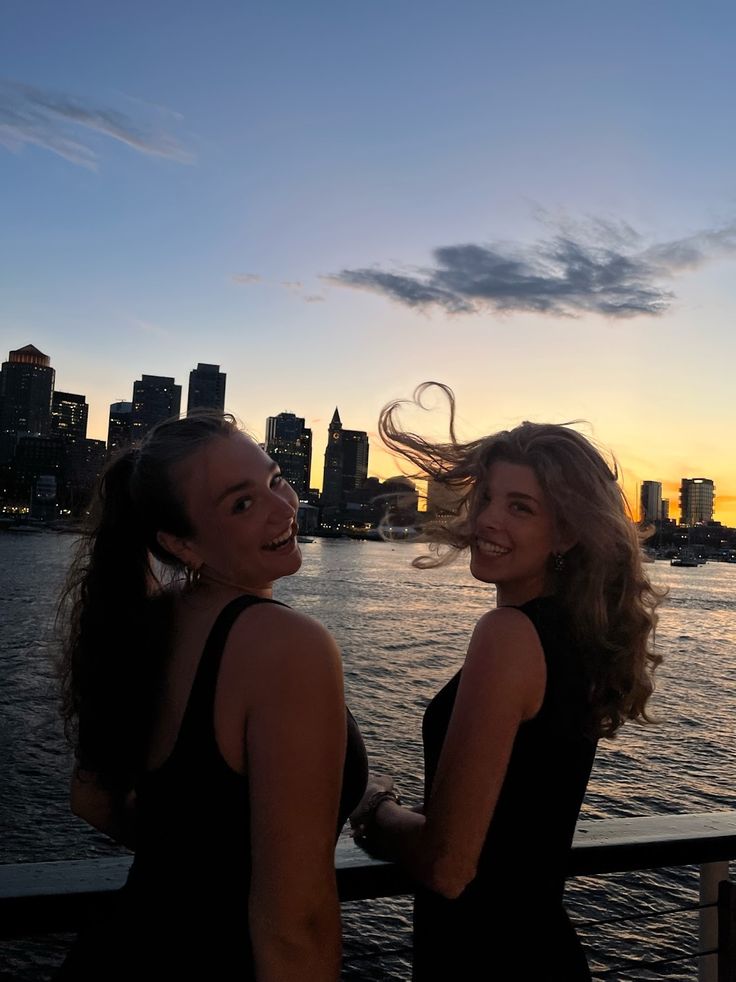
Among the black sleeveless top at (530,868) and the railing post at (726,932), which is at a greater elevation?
the black sleeveless top at (530,868)

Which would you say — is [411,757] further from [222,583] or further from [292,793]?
[292,793]

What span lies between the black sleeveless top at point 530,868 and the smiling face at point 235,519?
55 centimetres

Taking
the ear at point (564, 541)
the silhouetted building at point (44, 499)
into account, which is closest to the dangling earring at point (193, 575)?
the ear at point (564, 541)

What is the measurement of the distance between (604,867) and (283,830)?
94cm

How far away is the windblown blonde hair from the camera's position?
1.91 metres

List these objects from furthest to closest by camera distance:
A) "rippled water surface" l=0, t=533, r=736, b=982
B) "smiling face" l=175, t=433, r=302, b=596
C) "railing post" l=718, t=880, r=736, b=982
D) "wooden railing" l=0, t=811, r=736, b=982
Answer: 1. "rippled water surface" l=0, t=533, r=736, b=982
2. "railing post" l=718, t=880, r=736, b=982
3. "smiling face" l=175, t=433, r=302, b=596
4. "wooden railing" l=0, t=811, r=736, b=982

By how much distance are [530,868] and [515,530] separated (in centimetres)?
74

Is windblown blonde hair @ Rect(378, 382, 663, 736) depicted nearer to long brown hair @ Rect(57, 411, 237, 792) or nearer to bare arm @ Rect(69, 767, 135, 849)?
long brown hair @ Rect(57, 411, 237, 792)

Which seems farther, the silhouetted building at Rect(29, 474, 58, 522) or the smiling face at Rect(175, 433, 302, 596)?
the silhouetted building at Rect(29, 474, 58, 522)

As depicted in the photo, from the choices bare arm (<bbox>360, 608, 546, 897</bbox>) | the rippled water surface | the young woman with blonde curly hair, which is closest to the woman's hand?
the young woman with blonde curly hair

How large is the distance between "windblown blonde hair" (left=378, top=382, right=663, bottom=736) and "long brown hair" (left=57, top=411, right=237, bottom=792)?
739 mm

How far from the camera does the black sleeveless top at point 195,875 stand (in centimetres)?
146

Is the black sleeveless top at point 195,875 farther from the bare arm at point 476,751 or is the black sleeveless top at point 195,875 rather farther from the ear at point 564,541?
the ear at point 564,541

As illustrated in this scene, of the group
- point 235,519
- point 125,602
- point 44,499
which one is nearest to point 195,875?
point 125,602
